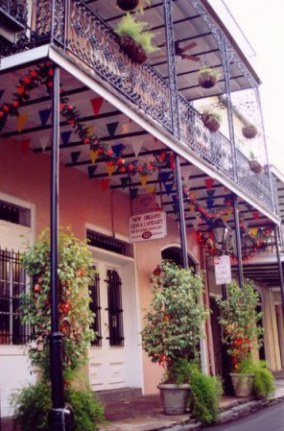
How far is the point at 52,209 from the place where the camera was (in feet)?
18.6

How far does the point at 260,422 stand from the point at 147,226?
422 cm

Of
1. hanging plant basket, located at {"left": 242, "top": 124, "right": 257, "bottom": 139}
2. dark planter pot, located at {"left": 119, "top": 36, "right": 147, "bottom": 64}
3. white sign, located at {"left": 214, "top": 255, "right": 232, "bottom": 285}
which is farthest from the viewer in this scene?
hanging plant basket, located at {"left": 242, "top": 124, "right": 257, "bottom": 139}

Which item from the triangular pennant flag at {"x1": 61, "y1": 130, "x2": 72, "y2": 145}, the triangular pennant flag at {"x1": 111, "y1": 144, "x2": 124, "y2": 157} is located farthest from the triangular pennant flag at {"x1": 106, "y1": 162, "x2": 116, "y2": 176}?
the triangular pennant flag at {"x1": 61, "y1": 130, "x2": 72, "y2": 145}

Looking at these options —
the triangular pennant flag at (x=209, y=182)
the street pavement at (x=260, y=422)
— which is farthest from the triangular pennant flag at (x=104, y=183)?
the street pavement at (x=260, y=422)

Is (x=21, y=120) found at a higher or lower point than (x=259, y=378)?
higher

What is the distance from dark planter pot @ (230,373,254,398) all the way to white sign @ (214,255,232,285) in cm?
169

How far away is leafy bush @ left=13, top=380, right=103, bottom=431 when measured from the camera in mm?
5348

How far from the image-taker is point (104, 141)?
8.47m

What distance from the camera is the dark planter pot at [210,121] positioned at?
11156 millimetres

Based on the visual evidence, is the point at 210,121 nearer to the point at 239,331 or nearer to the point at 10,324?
the point at 239,331

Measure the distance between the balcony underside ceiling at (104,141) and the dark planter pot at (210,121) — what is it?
3.76ft

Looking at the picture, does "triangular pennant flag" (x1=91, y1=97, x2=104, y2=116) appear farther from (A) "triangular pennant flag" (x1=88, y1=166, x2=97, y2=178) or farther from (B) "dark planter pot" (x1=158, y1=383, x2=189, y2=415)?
(B) "dark planter pot" (x1=158, y1=383, x2=189, y2=415)

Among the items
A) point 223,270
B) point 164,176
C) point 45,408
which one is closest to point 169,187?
point 164,176

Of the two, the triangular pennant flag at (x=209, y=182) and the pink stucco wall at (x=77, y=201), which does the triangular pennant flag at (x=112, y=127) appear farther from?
the triangular pennant flag at (x=209, y=182)
